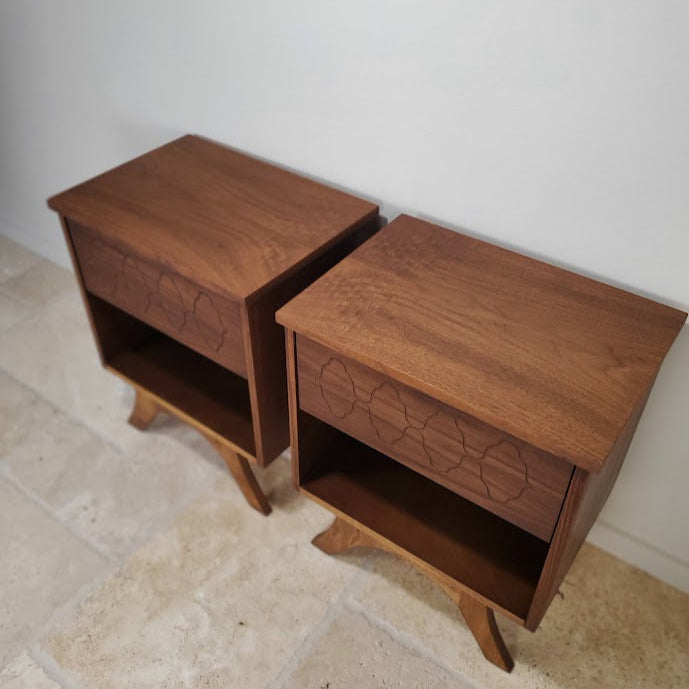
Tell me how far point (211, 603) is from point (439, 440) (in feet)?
2.03

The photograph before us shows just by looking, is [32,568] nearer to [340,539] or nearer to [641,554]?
[340,539]

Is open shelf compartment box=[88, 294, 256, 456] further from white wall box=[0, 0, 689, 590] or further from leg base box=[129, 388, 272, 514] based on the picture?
white wall box=[0, 0, 689, 590]

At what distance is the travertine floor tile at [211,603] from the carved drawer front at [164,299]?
0.41 meters

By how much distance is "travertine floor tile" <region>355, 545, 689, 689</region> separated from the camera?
3.94 feet

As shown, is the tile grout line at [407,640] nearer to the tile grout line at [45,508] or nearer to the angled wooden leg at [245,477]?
the angled wooden leg at [245,477]

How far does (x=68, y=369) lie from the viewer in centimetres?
177

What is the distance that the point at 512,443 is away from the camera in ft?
2.83

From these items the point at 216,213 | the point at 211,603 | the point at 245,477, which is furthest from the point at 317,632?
the point at 216,213

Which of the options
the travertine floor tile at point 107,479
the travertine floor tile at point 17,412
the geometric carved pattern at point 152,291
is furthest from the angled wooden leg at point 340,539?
the travertine floor tile at point 17,412

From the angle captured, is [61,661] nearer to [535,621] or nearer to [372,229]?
[535,621]

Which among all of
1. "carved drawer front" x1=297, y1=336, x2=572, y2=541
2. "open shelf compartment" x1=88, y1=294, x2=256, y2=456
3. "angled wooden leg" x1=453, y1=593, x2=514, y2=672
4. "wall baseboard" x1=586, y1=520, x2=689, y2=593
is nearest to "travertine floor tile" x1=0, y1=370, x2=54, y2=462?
"open shelf compartment" x1=88, y1=294, x2=256, y2=456

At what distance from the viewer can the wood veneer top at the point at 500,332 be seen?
83cm

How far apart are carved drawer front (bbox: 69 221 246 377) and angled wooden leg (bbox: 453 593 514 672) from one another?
538mm

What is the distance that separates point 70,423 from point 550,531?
1147mm
